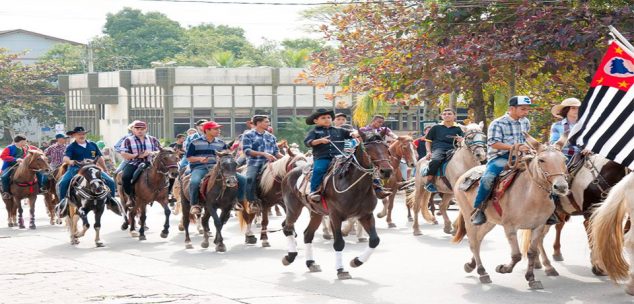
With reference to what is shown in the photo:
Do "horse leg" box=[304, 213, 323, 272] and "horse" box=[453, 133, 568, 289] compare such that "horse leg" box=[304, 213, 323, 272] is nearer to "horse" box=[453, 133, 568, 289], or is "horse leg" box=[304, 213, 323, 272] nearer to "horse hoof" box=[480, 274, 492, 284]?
"horse" box=[453, 133, 568, 289]

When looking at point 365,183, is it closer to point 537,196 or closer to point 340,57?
point 537,196

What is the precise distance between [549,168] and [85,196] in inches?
397

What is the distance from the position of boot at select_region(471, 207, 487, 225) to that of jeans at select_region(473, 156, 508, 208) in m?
0.09

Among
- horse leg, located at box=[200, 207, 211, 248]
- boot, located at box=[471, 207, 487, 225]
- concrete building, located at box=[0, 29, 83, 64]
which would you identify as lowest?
horse leg, located at box=[200, 207, 211, 248]

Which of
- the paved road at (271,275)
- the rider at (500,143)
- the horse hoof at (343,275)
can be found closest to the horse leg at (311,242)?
the paved road at (271,275)

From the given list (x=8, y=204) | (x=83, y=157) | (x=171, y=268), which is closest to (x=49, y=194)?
(x=8, y=204)

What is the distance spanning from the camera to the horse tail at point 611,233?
12.1 m

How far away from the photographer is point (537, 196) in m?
13.3

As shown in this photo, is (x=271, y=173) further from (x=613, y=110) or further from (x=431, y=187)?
(x=613, y=110)

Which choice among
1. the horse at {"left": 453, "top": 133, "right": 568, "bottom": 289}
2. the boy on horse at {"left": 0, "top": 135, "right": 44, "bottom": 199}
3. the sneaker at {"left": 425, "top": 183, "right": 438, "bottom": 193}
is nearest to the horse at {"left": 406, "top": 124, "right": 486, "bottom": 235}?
the sneaker at {"left": 425, "top": 183, "right": 438, "bottom": 193}

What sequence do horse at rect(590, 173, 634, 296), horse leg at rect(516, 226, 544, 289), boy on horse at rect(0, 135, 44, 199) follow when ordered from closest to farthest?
horse at rect(590, 173, 634, 296) < horse leg at rect(516, 226, 544, 289) < boy on horse at rect(0, 135, 44, 199)

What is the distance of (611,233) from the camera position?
1220 cm

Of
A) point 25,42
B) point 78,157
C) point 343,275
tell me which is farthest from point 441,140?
point 25,42

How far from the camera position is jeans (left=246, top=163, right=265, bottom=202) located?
19.7 meters
